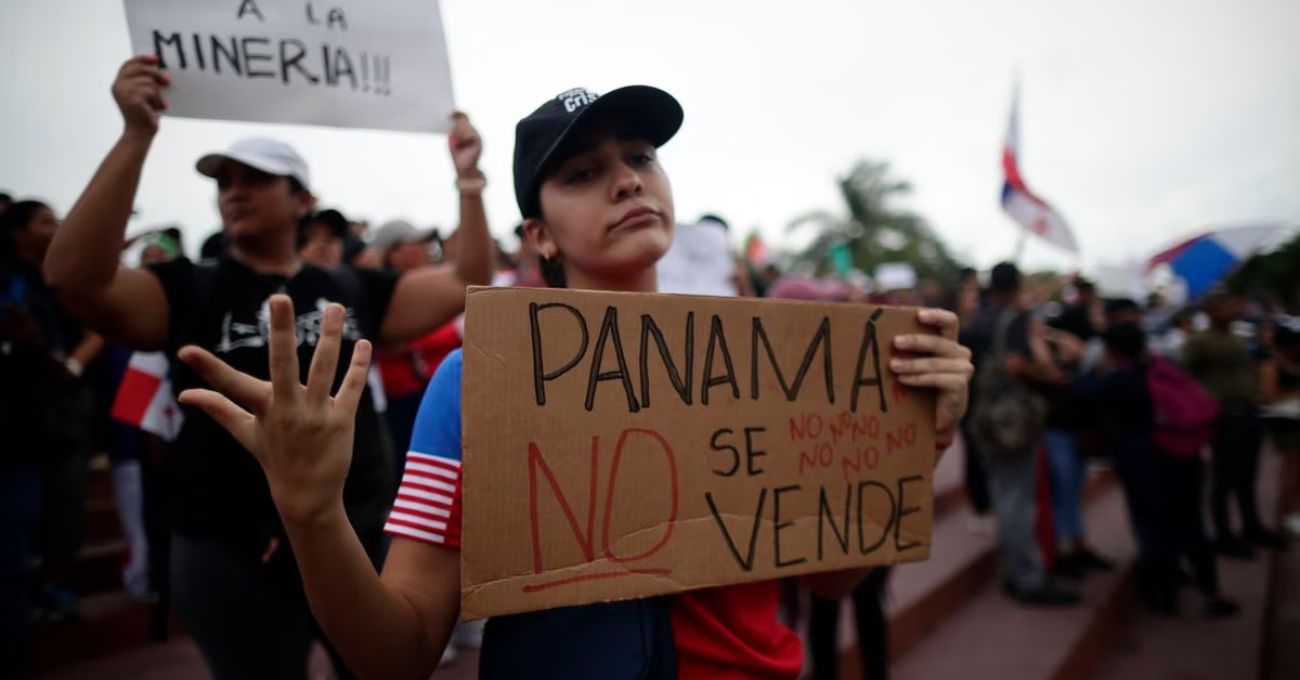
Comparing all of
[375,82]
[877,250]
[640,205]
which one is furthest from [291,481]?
[877,250]

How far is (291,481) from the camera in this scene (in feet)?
3.08

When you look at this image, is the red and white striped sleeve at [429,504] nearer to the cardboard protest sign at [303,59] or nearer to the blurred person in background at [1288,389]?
the cardboard protest sign at [303,59]

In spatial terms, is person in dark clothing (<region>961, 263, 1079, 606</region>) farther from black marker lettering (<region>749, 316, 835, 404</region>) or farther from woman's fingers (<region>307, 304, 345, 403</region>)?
woman's fingers (<region>307, 304, 345, 403</region>)

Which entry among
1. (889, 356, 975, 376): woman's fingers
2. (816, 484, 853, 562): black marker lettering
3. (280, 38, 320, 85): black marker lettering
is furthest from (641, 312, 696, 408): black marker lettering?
(280, 38, 320, 85): black marker lettering

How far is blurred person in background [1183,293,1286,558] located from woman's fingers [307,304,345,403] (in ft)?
23.4

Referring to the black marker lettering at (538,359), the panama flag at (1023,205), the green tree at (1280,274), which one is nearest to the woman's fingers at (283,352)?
the black marker lettering at (538,359)

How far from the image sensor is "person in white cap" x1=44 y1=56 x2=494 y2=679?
66.6 inches

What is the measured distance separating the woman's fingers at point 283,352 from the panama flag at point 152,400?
4.22 ft

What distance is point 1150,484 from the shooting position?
16.7 feet

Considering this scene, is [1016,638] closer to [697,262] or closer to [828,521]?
[697,262]

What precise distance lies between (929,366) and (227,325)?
5.38 feet

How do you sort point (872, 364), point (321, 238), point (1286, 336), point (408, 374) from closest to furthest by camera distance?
point (872, 364)
point (408, 374)
point (321, 238)
point (1286, 336)

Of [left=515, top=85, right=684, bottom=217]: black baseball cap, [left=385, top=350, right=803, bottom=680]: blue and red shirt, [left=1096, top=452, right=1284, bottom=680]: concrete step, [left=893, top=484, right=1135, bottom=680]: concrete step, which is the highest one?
[left=515, top=85, right=684, bottom=217]: black baseball cap

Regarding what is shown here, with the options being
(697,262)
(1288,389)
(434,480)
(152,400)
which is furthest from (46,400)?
(1288,389)
